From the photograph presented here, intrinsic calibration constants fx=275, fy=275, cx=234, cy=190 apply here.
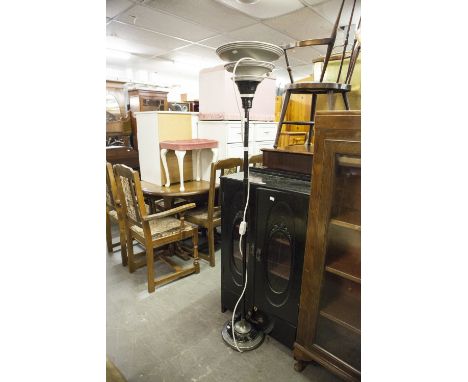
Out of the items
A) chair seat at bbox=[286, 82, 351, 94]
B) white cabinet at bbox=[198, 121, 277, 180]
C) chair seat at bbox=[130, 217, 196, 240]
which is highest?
chair seat at bbox=[286, 82, 351, 94]

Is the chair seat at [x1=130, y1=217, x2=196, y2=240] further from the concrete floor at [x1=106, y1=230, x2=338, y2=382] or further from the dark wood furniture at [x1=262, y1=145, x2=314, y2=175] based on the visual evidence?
the dark wood furniture at [x1=262, y1=145, x2=314, y2=175]

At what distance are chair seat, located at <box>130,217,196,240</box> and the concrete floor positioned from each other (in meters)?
0.44

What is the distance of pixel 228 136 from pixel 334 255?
5.81 feet

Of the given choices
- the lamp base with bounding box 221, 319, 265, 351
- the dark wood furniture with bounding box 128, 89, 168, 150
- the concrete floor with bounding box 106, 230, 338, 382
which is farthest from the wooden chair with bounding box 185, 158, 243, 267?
the dark wood furniture with bounding box 128, 89, 168, 150

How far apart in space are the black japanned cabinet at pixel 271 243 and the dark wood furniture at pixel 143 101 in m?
2.78

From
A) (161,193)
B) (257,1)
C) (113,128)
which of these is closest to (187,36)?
(257,1)

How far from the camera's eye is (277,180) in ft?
5.12

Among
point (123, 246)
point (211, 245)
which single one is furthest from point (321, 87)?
point (123, 246)

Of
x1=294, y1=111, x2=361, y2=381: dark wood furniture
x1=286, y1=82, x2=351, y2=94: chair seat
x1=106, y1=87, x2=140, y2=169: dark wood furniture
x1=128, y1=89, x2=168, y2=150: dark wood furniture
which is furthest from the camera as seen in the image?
x1=128, y1=89, x2=168, y2=150: dark wood furniture

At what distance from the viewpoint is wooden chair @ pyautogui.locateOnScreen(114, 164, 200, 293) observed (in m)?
2.03

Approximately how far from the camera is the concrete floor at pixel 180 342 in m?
1.47
